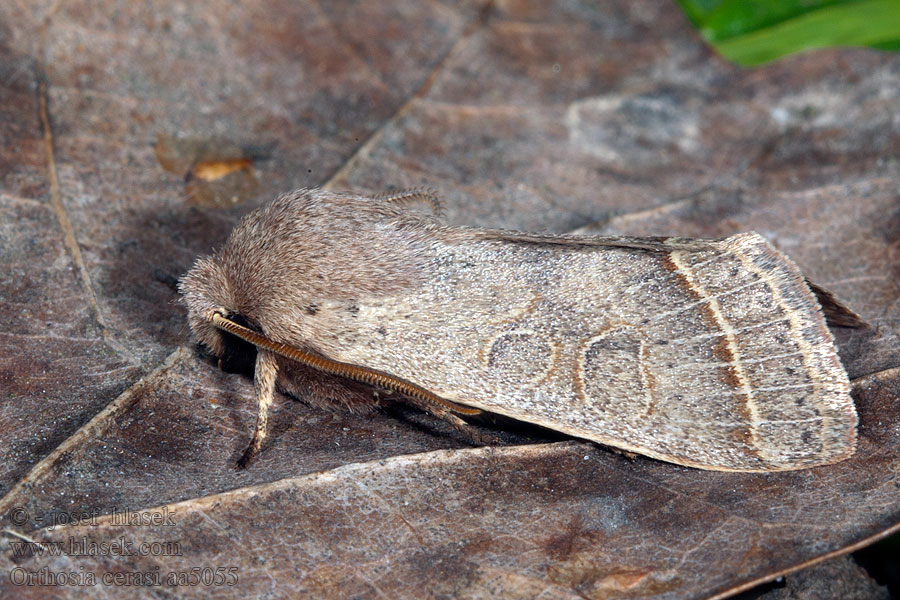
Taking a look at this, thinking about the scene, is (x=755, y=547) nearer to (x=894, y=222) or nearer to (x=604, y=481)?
(x=604, y=481)

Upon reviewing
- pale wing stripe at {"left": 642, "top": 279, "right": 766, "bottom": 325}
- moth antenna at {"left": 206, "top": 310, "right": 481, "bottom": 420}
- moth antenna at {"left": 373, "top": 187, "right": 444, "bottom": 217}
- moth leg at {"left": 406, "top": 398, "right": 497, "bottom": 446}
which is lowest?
moth leg at {"left": 406, "top": 398, "right": 497, "bottom": 446}

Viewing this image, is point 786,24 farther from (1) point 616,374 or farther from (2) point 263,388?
(2) point 263,388

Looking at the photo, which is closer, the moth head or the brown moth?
the brown moth

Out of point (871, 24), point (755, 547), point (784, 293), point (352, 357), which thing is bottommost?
point (755, 547)

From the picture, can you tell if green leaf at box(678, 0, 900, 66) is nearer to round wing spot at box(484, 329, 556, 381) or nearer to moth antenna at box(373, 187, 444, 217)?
moth antenna at box(373, 187, 444, 217)

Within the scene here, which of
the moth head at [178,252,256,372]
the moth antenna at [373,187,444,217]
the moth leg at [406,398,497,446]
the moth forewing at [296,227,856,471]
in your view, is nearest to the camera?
the moth forewing at [296,227,856,471]

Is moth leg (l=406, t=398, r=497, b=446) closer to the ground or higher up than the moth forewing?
closer to the ground

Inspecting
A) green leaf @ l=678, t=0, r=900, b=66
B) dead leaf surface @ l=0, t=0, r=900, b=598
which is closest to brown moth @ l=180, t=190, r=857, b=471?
dead leaf surface @ l=0, t=0, r=900, b=598

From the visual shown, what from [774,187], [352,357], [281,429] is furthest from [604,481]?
[774,187]
